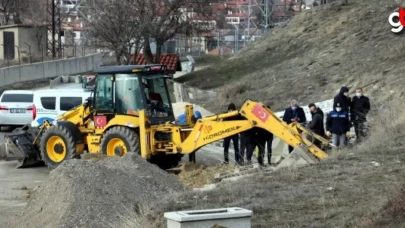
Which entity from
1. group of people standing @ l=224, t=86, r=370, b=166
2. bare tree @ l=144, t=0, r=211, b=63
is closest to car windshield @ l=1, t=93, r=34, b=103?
group of people standing @ l=224, t=86, r=370, b=166

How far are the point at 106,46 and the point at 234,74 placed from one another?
38.1 ft

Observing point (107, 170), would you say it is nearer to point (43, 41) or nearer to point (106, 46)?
point (106, 46)

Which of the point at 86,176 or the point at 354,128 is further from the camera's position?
the point at 354,128

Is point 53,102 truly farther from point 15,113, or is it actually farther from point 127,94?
point 127,94

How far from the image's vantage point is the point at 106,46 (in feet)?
181

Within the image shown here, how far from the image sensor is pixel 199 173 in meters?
18.5

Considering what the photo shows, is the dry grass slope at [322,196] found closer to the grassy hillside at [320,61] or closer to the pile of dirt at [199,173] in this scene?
the pile of dirt at [199,173]

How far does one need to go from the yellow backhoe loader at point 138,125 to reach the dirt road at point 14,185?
704mm

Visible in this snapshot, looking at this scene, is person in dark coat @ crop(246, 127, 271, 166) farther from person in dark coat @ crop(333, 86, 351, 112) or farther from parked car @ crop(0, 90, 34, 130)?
parked car @ crop(0, 90, 34, 130)

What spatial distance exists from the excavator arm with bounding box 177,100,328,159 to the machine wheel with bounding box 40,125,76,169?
123 inches

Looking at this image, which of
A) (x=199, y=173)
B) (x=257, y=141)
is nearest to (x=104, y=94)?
(x=199, y=173)

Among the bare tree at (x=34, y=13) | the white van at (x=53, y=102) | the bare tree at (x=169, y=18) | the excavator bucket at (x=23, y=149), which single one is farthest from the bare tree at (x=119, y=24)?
the excavator bucket at (x=23, y=149)

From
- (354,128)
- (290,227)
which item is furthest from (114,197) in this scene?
(354,128)

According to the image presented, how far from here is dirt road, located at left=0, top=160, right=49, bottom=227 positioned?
15.9 meters
